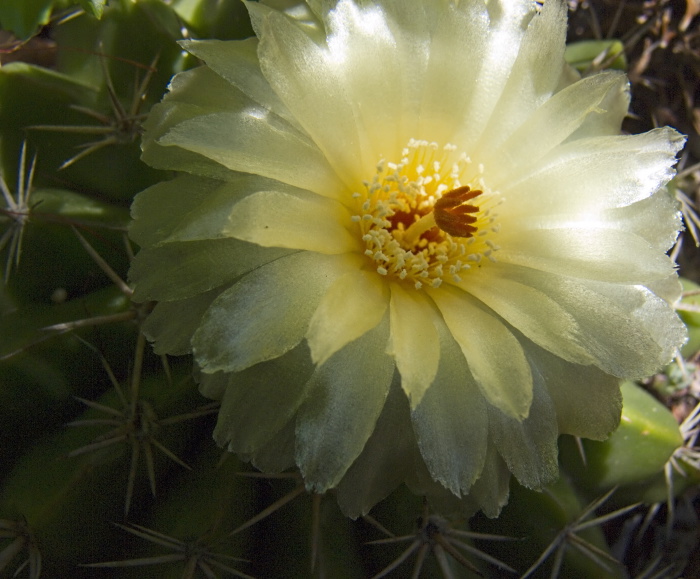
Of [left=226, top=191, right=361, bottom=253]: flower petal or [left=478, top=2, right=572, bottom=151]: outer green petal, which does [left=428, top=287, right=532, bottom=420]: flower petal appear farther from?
[left=478, top=2, right=572, bottom=151]: outer green petal

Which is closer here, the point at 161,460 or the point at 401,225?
the point at 161,460

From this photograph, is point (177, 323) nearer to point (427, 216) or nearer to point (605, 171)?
point (427, 216)

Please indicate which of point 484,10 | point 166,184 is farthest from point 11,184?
point 484,10

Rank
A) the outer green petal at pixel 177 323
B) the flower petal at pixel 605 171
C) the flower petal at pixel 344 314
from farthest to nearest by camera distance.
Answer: the flower petal at pixel 605 171 < the outer green petal at pixel 177 323 < the flower petal at pixel 344 314

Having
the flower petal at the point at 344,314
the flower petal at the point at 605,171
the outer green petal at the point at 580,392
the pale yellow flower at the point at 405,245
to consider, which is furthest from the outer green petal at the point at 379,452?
the flower petal at the point at 605,171

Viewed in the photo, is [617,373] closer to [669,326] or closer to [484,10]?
[669,326]

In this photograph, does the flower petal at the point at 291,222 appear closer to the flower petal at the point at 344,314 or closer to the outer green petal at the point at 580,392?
the flower petal at the point at 344,314

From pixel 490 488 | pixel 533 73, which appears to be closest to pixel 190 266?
pixel 490 488
